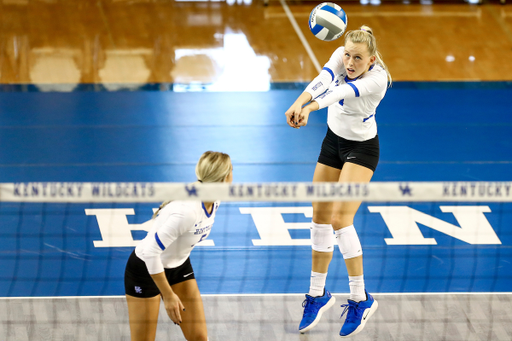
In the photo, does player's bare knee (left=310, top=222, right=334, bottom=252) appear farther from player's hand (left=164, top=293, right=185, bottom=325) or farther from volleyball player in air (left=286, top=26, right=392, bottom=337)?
player's hand (left=164, top=293, right=185, bottom=325)

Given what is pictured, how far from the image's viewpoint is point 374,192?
3342 mm

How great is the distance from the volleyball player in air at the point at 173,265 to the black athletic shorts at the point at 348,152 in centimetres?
136

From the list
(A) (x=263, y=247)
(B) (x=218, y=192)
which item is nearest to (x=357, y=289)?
(A) (x=263, y=247)

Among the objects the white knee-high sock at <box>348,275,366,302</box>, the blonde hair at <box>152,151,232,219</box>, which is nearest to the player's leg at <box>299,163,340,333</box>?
the white knee-high sock at <box>348,275,366,302</box>

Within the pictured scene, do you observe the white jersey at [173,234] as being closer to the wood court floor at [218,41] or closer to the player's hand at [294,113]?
the player's hand at [294,113]

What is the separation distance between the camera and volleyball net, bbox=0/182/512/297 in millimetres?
5383

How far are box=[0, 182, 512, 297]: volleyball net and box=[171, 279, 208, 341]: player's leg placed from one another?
0.92 meters

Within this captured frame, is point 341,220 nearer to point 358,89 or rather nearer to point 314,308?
point 314,308

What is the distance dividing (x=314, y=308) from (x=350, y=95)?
5.57ft

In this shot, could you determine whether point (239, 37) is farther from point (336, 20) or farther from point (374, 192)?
point (374, 192)

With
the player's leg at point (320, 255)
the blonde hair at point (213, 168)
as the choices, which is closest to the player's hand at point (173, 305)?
the blonde hair at point (213, 168)

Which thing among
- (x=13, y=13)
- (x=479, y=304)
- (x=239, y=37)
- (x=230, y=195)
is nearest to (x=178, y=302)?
(x=230, y=195)

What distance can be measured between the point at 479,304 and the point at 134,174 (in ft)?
14.0

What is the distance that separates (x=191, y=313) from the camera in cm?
391
